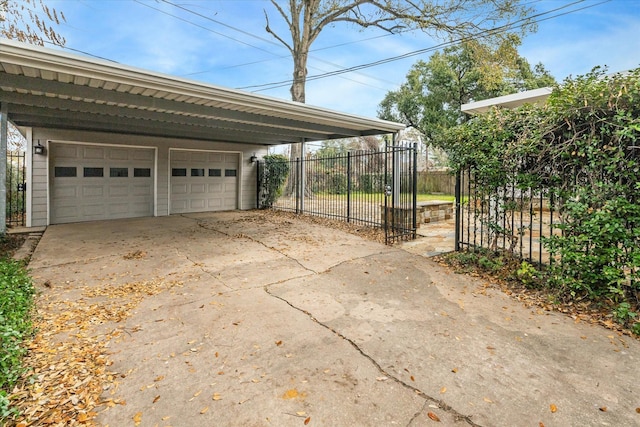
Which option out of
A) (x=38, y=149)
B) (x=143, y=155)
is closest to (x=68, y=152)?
(x=38, y=149)

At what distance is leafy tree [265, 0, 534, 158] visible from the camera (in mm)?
11578

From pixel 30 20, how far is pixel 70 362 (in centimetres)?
1169

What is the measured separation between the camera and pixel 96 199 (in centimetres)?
923

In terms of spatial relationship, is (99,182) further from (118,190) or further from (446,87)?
(446,87)

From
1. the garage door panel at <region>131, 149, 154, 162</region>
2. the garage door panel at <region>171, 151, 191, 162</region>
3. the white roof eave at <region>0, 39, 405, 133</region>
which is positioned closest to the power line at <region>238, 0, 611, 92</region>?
the garage door panel at <region>171, 151, 191, 162</region>

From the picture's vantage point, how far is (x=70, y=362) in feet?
7.86

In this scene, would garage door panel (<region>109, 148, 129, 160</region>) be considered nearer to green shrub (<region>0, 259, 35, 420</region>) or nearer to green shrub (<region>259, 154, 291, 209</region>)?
green shrub (<region>259, 154, 291, 209</region>)

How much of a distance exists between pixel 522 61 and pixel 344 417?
22.3m

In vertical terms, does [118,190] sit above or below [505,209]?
above

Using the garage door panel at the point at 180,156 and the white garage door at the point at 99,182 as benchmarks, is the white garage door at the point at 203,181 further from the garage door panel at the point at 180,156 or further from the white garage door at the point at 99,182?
the white garage door at the point at 99,182

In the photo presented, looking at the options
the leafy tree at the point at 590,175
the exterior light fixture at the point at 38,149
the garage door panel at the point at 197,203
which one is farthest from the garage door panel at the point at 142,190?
the leafy tree at the point at 590,175

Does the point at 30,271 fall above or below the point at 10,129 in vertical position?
below

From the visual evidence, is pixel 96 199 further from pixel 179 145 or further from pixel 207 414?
pixel 207 414

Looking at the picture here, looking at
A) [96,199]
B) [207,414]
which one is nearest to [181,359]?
[207,414]
